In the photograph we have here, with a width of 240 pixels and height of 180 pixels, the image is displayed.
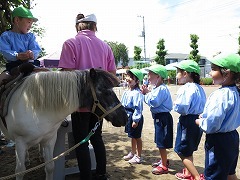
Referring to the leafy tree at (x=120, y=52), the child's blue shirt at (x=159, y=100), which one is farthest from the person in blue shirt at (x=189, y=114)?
the leafy tree at (x=120, y=52)

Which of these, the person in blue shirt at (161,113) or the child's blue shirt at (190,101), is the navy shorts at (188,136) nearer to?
the child's blue shirt at (190,101)

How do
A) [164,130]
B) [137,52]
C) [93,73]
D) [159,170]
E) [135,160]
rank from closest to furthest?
[93,73] → [164,130] → [159,170] → [135,160] → [137,52]

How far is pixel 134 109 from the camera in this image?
175 inches

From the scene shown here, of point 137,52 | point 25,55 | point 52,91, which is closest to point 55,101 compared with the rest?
point 52,91

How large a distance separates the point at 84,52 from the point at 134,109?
1740 millimetres

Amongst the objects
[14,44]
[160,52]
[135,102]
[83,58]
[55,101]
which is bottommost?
[135,102]

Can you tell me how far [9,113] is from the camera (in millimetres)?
2928

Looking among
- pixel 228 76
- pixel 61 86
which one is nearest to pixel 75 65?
pixel 61 86

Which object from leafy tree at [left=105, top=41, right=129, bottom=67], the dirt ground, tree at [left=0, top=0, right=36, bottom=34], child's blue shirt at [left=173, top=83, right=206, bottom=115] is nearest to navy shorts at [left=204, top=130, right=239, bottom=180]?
child's blue shirt at [left=173, top=83, right=206, bottom=115]

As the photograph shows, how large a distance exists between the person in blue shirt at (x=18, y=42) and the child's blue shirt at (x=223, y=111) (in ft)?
7.20

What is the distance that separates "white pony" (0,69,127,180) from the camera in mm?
2680

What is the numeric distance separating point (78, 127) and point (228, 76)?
172 centimetres

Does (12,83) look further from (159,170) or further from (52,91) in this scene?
(159,170)

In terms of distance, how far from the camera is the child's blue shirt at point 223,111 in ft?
7.95
